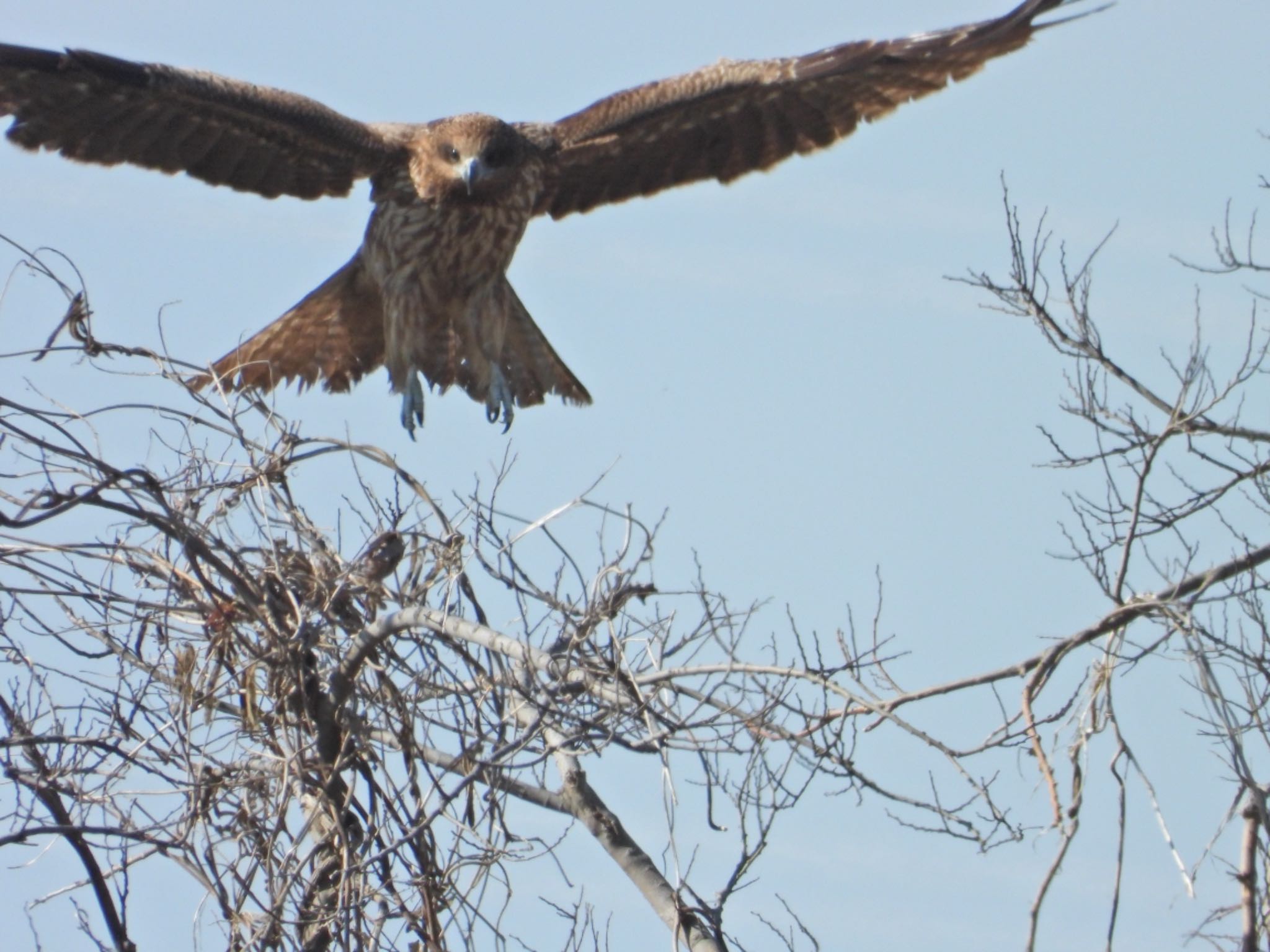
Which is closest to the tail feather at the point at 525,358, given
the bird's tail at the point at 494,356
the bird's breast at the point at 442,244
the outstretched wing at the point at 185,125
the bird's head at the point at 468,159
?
the bird's tail at the point at 494,356

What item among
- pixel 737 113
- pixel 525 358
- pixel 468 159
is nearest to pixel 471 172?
pixel 468 159

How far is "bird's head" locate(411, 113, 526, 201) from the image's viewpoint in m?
8.33

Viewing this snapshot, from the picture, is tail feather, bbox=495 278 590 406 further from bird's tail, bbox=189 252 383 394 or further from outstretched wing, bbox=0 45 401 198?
outstretched wing, bbox=0 45 401 198

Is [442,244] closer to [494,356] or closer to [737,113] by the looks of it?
[494,356]

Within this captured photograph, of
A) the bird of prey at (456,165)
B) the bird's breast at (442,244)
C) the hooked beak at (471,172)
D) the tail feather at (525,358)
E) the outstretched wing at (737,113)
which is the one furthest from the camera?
the tail feather at (525,358)

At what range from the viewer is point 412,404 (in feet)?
26.9

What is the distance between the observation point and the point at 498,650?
466 centimetres

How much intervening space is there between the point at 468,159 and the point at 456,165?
8 cm

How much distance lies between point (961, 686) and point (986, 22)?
136 inches

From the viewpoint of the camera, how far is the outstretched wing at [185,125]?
24.3ft

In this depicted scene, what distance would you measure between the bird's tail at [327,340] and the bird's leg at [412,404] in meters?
0.45

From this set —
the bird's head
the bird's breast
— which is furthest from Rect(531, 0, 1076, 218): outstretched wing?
the bird's breast

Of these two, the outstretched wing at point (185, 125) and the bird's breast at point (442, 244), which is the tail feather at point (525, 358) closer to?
the bird's breast at point (442, 244)

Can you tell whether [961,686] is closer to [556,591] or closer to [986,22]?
[556,591]
